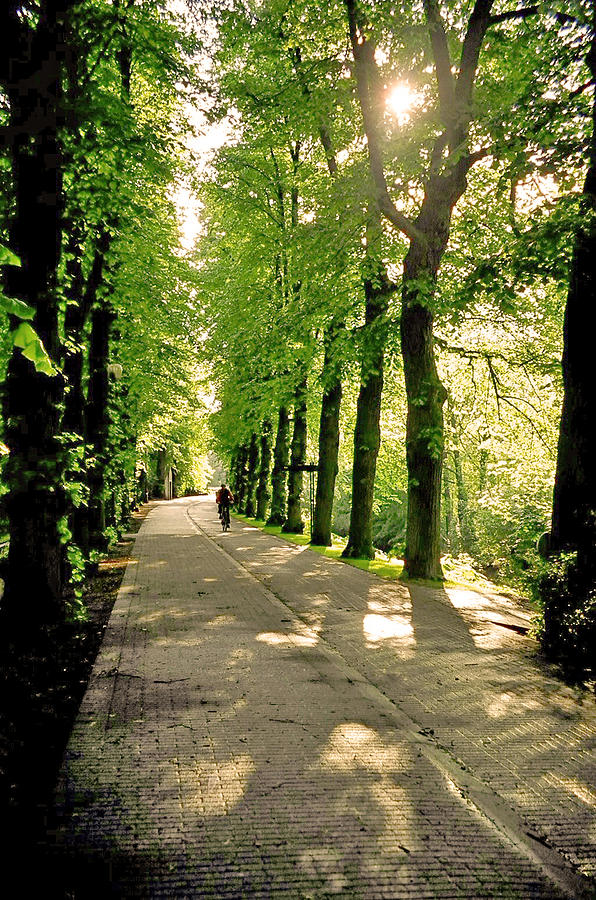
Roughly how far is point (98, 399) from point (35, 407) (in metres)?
7.51

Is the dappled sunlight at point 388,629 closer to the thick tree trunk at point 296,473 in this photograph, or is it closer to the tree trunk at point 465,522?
the thick tree trunk at point 296,473

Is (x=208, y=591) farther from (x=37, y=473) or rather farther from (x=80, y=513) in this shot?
(x=37, y=473)

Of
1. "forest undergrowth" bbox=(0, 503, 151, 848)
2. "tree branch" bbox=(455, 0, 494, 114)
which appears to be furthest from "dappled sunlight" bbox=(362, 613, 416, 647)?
"tree branch" bbox=(455, 0, 494, 114)

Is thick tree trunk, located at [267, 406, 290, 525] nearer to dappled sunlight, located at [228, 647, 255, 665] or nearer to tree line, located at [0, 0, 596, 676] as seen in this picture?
tree line, located at [0, 0, 596, 676]

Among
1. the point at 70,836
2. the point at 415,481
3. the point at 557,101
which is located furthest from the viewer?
the point at 415,481

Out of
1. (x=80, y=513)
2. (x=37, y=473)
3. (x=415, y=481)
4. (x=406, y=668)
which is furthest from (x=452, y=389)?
(x=37, y=473)

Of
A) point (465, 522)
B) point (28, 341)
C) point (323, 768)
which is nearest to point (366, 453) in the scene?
point (323, 768)

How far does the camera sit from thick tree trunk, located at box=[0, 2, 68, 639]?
6.32 meters

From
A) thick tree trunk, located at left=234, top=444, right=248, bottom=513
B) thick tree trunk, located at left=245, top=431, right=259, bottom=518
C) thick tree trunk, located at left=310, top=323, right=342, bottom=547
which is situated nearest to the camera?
thick tree trunk, located at left=310, top=323, right=342, bottom=547

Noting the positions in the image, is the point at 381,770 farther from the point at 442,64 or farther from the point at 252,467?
the point at 252,467

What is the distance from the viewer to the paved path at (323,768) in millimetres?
2852

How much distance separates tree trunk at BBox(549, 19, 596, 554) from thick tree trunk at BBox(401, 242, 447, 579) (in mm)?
3599

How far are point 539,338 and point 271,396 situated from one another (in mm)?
7372

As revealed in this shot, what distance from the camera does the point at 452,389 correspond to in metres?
17.0
